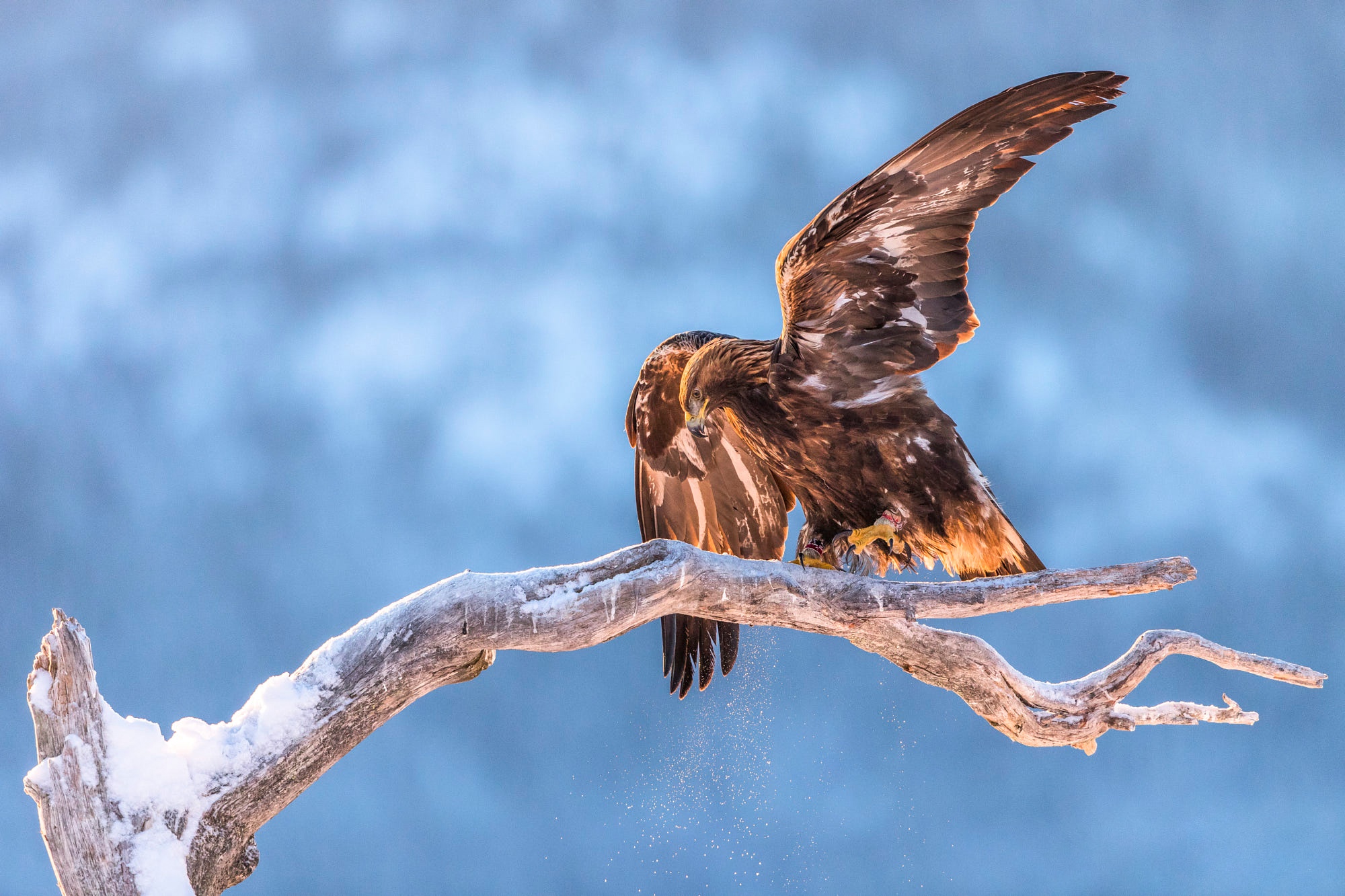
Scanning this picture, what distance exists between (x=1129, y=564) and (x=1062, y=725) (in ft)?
2.82

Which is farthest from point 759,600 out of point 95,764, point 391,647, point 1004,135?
point 95,764

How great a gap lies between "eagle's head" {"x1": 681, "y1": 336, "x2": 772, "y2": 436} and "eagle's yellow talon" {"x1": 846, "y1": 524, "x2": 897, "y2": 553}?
0.89 metres

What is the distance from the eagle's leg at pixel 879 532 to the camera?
5.04 metres

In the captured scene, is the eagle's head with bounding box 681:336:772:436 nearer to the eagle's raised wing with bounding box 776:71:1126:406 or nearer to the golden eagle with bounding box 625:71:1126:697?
the golden eagle with bounding box 625:71:1126:697

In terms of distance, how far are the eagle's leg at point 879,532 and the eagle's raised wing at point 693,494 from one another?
109 cm

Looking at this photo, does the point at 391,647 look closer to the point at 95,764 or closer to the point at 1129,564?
the point at 95,764

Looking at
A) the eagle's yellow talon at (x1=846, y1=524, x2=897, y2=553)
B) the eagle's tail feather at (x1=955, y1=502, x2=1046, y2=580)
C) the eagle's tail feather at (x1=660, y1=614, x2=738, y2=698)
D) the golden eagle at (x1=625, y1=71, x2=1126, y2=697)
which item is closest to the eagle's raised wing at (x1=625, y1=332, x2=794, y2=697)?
the eagle's tail feather at (x1=660, y1=614, x2=738, y2=698)

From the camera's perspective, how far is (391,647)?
390 centimetres

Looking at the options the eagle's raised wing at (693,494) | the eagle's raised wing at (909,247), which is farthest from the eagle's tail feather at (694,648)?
the eagle's raised wing at (909,247)

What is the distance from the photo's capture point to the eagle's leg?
5.04 meters

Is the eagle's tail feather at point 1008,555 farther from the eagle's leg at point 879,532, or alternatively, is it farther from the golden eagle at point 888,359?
the eagle's leg at point 879,532

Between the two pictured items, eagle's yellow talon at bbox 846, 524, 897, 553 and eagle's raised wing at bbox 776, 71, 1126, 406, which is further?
eagle's yellow talon at bbox 846, 524, 897, 553

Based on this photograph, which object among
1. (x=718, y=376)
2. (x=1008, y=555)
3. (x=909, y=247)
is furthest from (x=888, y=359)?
(x=1008, y=555)

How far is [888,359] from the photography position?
4988mm
